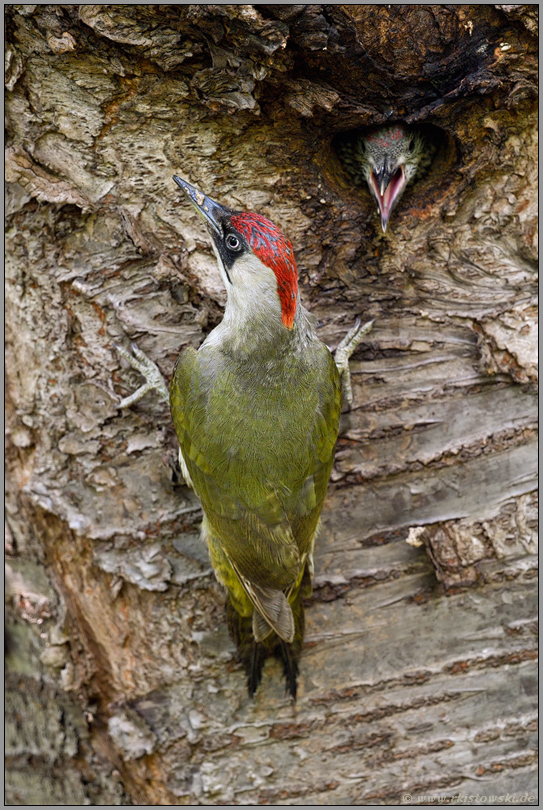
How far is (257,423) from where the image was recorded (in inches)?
86.8

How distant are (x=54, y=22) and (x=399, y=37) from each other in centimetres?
106

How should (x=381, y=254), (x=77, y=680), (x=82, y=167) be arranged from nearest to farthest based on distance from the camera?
(x=82, y=167) → (x=381, y=254) → (x=77, y=680)

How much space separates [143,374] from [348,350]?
2.43 ft

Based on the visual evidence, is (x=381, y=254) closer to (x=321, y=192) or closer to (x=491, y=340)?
(x=321, y=192)

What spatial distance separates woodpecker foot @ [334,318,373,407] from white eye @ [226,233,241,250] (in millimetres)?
516

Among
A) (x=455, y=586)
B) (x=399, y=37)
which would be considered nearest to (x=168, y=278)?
(x=399, y=37)

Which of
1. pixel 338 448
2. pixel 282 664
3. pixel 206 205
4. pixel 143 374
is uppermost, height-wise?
pixel 206 205

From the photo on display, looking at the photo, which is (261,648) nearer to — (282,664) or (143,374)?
(282,664)

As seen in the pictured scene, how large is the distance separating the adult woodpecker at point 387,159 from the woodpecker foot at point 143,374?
95cm

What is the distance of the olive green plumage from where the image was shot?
2.18 metres

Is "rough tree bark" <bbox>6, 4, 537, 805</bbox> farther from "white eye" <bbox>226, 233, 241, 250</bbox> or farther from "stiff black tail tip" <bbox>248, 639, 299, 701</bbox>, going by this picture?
"white eye" <bbox>226, 233, 241, 250</bbox>

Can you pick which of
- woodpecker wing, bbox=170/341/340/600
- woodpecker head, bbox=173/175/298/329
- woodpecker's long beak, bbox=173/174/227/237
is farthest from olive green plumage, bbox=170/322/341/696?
woodpecker's long beak, bbox=173/174/227/237

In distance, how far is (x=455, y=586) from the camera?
2307 mm

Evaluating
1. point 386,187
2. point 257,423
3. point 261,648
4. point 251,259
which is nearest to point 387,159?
point 386,187
